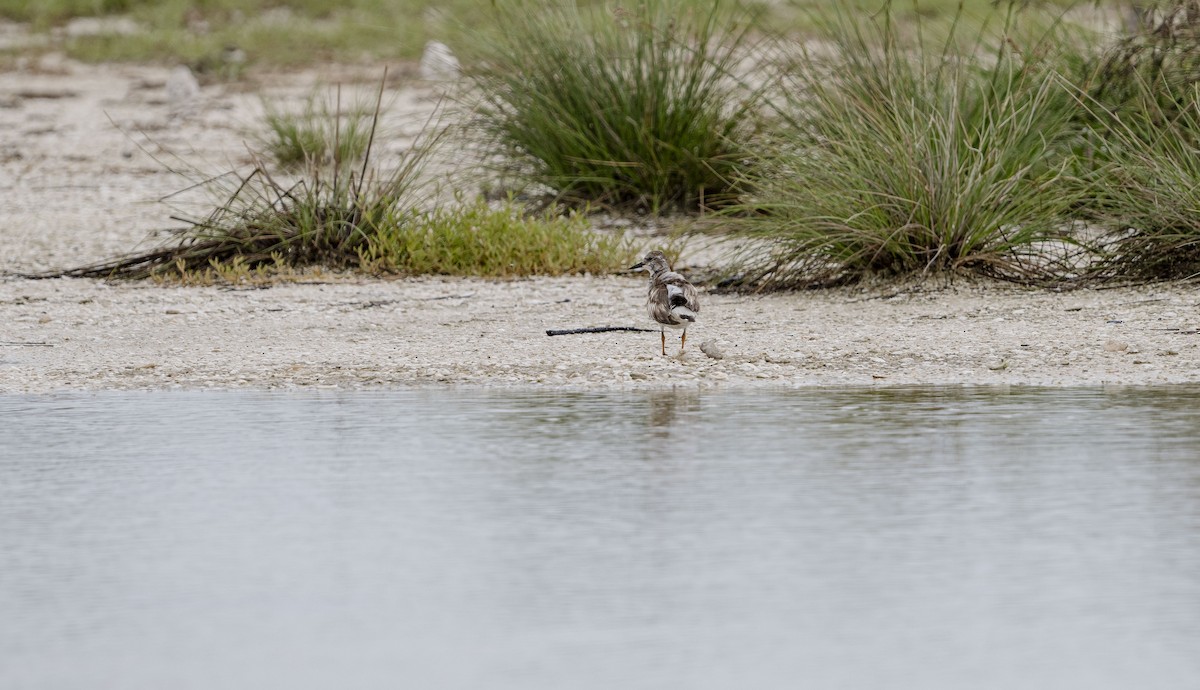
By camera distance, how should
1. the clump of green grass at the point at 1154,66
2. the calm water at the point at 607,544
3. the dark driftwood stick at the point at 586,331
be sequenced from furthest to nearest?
the clump of green grass at the point at 1154,66 → the dark driftwood stick at the point at 586,331 → the calm water at the point at 607,544

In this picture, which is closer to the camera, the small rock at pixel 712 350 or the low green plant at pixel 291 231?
the small rock at pixel 712 350

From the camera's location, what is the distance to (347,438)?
539 centimetres

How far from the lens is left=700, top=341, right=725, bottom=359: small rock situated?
6.83m

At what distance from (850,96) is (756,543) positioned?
4794 millimetres

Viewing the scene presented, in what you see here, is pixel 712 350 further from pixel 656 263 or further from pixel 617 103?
pixel 617 103

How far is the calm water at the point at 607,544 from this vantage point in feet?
10.9

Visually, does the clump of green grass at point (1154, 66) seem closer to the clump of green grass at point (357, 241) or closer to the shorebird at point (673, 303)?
the clump of green grass at point (357, 241)

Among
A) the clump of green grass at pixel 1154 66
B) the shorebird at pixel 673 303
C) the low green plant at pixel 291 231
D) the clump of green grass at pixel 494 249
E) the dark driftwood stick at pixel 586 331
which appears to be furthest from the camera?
the low green plant at pixel 291 231

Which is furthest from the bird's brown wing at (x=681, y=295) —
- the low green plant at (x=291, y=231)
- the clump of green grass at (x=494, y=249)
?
the low green plant at (x=291, y=231)

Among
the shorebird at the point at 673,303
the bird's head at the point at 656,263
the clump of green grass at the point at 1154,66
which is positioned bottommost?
the shorebird at the point at 673,303

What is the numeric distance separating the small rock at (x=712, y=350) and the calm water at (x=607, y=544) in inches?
32.8

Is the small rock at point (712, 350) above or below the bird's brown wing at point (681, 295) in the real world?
below

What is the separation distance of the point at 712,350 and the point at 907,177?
172cm

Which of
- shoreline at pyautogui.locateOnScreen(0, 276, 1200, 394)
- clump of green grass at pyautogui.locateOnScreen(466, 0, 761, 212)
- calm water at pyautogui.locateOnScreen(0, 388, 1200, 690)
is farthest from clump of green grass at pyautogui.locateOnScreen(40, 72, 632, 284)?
calm water at pyautogui.locateOnScreen(0, 388, 1200, 690)
